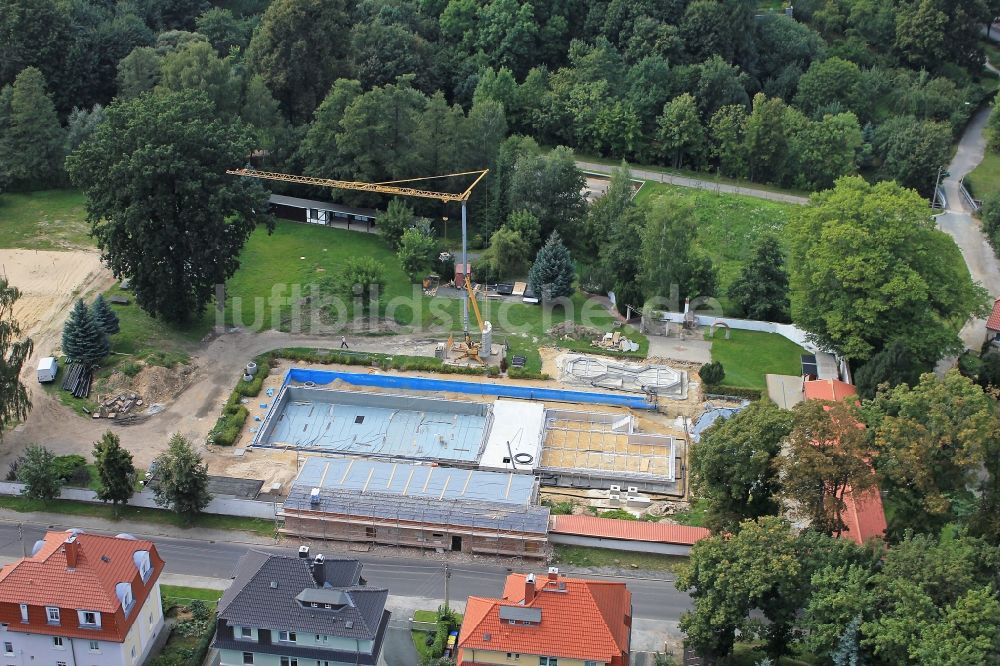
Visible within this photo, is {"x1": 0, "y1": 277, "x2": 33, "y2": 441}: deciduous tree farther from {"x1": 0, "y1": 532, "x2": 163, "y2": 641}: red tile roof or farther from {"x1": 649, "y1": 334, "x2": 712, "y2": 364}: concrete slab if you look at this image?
{"x1": 649, "y1": 334, "x2": 712, "y2": 364}: concrete slab

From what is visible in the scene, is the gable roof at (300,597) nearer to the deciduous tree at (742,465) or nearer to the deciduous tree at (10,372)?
the deciduous tree at (742,465)

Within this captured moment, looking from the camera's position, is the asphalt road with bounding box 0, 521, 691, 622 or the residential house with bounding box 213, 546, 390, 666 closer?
the residential house with bounding box 213, 546, 390, 666

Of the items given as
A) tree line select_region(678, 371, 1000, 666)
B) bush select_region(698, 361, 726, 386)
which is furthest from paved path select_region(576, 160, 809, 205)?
tree line select_region(678, 371, 1000, 666)

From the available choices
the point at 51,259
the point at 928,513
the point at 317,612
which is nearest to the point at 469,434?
the point at 317,612

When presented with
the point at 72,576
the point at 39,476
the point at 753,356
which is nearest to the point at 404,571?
the point at 72,576

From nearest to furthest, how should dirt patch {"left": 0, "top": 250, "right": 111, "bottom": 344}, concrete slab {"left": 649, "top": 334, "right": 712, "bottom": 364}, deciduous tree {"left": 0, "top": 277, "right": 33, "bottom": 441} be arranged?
deciduous tree {"left": 0, "top": 277, "right": 33, "bottom": 441} < concrete slab {"left": 649, "top": 334, "right": 712, "bottom": 364} < dirt patch {"left": 0, "top": 250, "right": 111, "bottom": 344}

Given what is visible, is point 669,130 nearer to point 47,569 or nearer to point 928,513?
point 928,513

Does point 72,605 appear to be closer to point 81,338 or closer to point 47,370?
point 47,370
